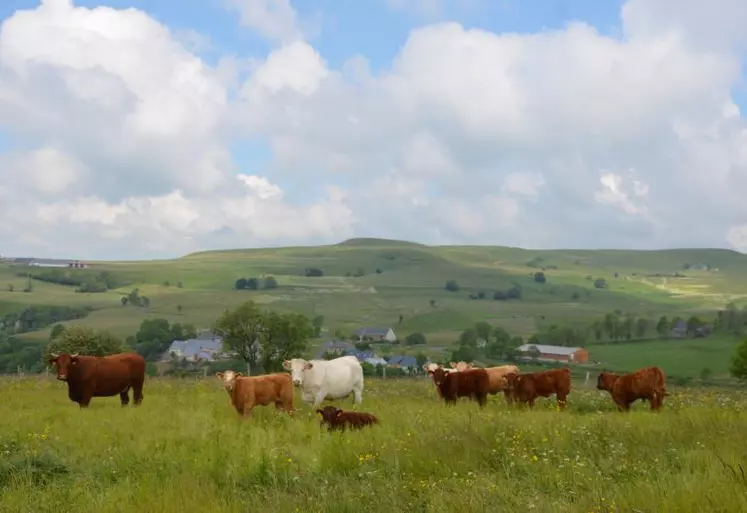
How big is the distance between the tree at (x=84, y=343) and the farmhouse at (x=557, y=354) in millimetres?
72530

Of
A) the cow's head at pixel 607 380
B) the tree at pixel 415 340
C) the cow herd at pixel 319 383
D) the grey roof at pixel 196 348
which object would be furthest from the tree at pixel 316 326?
the cow's head at pixel 607 380

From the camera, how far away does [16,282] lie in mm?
188500

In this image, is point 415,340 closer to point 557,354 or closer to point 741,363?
point 557,354

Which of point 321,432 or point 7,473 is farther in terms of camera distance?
point 321,432

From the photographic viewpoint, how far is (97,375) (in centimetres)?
2073

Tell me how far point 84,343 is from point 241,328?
9.81 meters

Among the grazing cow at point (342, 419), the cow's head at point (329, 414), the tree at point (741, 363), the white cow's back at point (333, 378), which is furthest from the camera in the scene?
the tree at point (741, 363)

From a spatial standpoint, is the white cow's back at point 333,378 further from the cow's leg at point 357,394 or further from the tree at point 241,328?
the tree at point 241,328

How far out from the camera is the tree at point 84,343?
40750 mm

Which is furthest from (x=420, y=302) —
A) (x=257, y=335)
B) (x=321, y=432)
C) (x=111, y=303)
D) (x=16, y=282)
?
(x=321, y=432)

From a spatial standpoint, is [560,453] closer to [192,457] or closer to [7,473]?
[192,457]

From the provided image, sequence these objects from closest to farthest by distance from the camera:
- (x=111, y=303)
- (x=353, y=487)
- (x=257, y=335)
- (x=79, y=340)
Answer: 1. (x=353, y=487)
2. (x=79, y=340)
3. (x=257, y=335)
4. (x=111, y=303)

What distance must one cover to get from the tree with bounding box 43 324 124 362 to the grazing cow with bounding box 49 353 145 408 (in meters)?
20.2

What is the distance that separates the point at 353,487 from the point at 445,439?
2597mm
